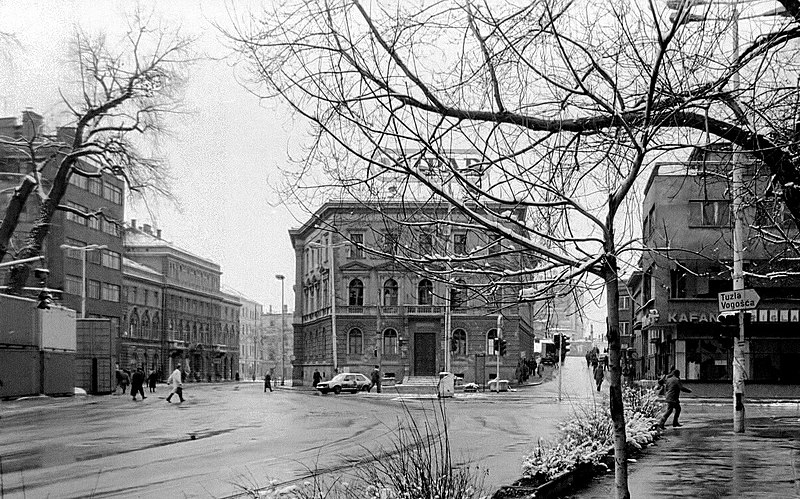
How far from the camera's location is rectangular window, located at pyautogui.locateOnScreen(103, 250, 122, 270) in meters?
90.2

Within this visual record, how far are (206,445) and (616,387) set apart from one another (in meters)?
13.6

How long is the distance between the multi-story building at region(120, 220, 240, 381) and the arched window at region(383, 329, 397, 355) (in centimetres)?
3781

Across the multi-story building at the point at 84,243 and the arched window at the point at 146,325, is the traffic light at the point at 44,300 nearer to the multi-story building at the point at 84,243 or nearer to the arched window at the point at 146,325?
the multi-story building at the point at 84,243

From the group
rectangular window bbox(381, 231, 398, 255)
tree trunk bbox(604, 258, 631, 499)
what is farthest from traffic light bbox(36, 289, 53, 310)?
tree trunk bbox(604, 258, 631, 499)

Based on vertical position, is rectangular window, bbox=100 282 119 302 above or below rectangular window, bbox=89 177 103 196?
below

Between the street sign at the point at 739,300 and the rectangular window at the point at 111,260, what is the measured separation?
74351 millimetres

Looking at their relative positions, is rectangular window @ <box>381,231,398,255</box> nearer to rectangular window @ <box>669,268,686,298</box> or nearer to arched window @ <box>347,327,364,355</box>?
rectangular window @ <box>669,268,686,298</box>

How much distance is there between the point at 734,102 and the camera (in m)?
8.63

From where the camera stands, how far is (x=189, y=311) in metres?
130

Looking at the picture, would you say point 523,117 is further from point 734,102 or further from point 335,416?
point 335,416

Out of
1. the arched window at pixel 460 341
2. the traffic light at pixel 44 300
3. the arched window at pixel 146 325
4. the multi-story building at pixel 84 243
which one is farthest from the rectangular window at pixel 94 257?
the traffic light at pixel 44 300

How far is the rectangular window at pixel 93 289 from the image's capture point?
281 feet

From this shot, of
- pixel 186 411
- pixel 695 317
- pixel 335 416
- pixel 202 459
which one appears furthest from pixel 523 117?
pixel 695 317

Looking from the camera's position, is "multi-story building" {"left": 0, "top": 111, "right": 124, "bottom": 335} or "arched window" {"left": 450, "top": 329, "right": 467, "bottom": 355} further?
"arched window" {"left": 450, "top": 329, "right": 467, "bottom": 355}
